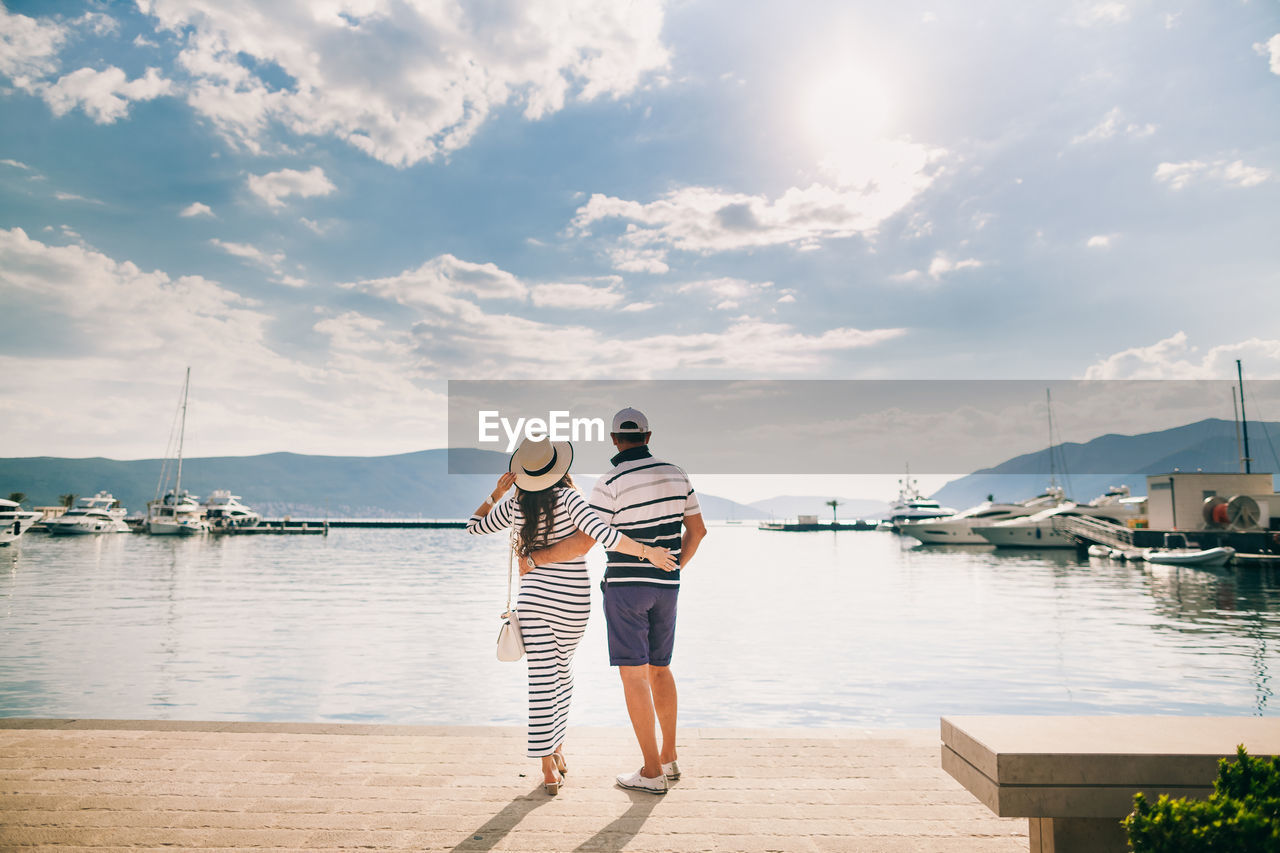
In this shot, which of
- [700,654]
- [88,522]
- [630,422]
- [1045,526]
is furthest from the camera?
[88,522]

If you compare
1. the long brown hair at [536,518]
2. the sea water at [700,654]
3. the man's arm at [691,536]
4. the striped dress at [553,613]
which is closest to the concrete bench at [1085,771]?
the man's arm at [691,536]

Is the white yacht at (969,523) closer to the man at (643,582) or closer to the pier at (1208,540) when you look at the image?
the pier at (1208,540)

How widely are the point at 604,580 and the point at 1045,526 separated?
75.5 m

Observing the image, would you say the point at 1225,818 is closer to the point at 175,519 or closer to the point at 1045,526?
the point at 1045,526

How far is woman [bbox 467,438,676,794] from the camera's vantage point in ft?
14.9

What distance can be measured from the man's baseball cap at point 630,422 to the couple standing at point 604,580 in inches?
1.6

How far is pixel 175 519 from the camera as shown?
323 feet

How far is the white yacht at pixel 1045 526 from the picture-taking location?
230ft

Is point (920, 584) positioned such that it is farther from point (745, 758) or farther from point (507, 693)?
point (745, 758)

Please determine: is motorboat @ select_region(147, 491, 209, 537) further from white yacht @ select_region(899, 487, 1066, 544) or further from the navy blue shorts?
the navy blue shorts

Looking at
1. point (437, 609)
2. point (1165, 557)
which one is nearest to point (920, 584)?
point (1165, 557)

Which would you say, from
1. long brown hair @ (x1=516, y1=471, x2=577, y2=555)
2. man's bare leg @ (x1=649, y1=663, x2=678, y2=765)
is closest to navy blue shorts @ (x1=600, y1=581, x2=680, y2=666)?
man's bare leg @ (x1=649, y1=663, x2=678, y2=765)

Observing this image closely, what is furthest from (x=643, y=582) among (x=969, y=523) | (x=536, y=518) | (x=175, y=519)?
(x=175, y=519)

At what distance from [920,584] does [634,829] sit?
35.5 m
